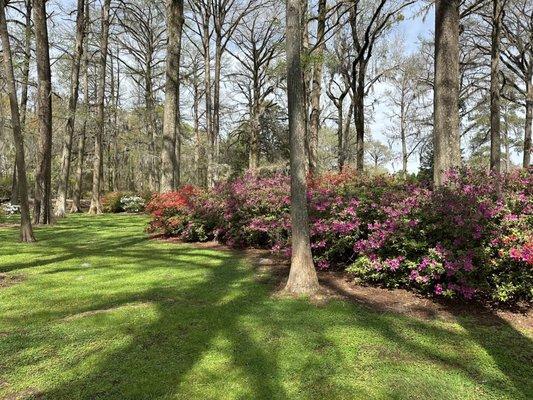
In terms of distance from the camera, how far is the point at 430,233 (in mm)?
5188

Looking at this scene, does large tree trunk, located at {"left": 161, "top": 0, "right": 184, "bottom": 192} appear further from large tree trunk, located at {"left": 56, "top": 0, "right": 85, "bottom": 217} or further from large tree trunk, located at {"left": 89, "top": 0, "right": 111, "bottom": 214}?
large tree trunk, located at {"left": 89, "top": 0, "right": 111, "bottom": 214}

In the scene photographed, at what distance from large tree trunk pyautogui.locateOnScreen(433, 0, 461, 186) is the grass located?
9.63 ft

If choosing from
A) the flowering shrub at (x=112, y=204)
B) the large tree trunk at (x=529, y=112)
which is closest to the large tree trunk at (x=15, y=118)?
the flowering shrub at (x=112, y=204)

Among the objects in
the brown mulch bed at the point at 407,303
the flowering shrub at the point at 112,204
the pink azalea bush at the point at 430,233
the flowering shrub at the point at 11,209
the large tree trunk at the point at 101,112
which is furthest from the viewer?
the flowering shrub at the point at 112,204

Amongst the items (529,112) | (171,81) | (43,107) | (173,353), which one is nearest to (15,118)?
(171,81)

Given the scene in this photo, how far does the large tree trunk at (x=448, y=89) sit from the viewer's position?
20.6 feet

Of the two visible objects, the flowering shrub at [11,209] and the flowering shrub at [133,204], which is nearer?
the flowering shrub at [11,209]

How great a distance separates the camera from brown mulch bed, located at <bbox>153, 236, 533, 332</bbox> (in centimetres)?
430

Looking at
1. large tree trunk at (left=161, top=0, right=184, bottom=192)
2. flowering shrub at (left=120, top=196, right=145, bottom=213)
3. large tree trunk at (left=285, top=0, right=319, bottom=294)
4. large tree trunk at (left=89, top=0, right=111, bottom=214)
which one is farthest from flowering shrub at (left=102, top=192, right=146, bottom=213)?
large tree trunk at (left=285, top=0, right=319, bottom=294)

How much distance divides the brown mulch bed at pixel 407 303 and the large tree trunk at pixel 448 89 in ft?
7.01

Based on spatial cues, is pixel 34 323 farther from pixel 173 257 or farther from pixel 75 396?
pixel 173 257

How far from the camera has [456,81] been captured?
629cm

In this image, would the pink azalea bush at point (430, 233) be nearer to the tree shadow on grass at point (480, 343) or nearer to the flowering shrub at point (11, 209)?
the tree shadow on grass at point (480, 343)

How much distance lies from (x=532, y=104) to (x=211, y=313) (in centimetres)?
2125
